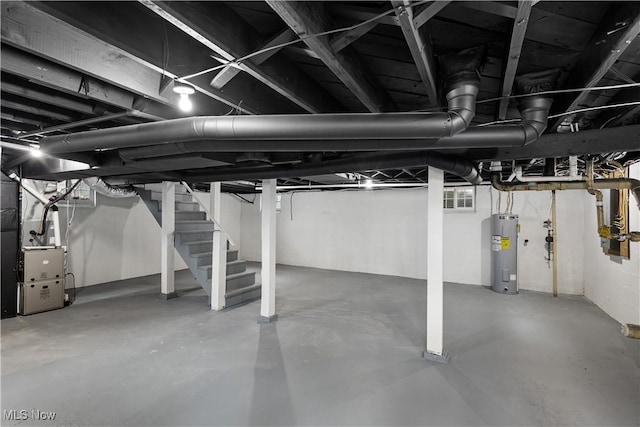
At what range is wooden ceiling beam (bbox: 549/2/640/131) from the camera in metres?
1.02

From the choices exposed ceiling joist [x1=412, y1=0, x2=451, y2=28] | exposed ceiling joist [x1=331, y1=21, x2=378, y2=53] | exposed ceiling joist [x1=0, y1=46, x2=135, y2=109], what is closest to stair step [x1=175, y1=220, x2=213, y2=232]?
exposed ceiling joist [x1=0, y1=46, x2=135, y2=109]

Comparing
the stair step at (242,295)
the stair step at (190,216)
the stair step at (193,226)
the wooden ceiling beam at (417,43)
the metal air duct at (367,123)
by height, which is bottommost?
the stair step at (242,295)

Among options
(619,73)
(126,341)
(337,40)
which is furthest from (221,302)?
(619,73)

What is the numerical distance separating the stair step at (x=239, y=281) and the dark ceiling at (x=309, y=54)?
281 centimetres

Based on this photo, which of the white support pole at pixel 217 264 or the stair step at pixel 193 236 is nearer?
the white support pole at pixel 217 264

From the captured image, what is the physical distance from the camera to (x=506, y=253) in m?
4.94

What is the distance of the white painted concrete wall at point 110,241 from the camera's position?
5.12 metres

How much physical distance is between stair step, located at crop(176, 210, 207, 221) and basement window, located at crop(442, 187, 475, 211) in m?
4.63

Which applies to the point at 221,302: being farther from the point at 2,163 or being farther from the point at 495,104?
the point at 495,104

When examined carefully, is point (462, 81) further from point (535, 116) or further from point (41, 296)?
point (41, 296)

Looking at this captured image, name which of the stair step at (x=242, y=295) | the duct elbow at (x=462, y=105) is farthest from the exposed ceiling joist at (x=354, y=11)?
the stair step at (x=242, y=295)

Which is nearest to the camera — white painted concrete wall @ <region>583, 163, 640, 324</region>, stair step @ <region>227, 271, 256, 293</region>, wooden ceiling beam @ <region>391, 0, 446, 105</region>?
wooden ceiling beam @ <region>391, 0, 446, 105</region>

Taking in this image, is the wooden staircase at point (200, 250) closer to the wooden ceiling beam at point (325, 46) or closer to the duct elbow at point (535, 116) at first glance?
the wooden ceiling beam at point (325, 46)

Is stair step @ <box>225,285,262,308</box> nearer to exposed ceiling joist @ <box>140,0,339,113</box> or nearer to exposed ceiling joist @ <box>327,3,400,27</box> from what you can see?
exposed ceiling joist @ <box>140,0,339,113</box>
